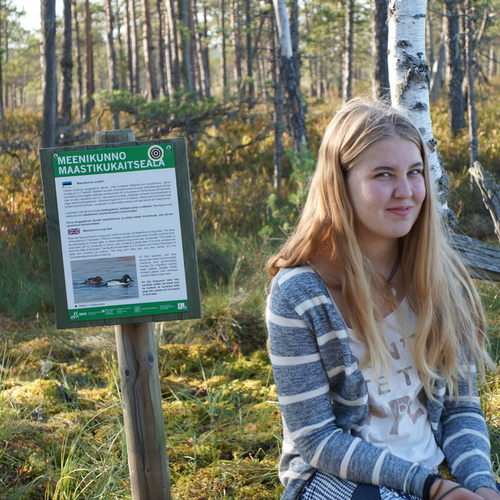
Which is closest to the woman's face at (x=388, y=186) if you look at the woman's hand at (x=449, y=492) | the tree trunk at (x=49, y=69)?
the woman's hand at (x=449, y=492)

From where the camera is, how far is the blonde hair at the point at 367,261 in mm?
1872

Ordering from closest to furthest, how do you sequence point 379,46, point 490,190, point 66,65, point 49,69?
point 490,190 < point 49,69 < point 379,46 < point 66,65

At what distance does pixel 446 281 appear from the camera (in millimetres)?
2041

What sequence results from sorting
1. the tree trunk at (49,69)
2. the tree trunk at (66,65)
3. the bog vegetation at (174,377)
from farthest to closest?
the tree trunk at (66,65), the tree trunk at (49,69), the bog vegetation at (174,377)

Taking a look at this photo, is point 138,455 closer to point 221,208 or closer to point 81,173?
point 81,173

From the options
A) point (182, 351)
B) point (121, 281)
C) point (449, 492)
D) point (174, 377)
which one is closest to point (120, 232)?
point (121, 281)

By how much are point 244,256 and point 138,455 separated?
3886mm

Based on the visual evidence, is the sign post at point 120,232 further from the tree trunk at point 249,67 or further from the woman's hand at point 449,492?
the tree trunk at point 249,67

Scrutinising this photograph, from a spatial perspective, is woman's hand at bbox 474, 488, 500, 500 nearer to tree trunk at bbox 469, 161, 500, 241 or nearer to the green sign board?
the green sign board

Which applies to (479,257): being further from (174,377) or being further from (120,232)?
(120,232)

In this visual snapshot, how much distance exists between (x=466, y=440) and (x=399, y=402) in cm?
29

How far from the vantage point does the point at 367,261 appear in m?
1.98

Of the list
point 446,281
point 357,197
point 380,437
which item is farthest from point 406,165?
point 380,437

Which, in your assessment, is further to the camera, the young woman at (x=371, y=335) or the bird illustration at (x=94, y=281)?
the bird illustration at (x=94, y=281)
